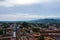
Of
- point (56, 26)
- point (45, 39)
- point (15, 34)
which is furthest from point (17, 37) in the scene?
point (56, 26)

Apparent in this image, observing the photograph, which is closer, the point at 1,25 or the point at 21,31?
the point at 21,31

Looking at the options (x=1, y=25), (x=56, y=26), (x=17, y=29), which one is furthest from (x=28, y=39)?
(x=56, y=26)

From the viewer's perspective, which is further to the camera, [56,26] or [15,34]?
[56,26]

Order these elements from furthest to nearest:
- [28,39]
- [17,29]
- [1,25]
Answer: [1,25] → [28,39] → [17,29]

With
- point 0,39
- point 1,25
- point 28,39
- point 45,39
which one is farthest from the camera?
point 1,25

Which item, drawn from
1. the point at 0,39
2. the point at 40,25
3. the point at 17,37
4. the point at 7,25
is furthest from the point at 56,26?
the point at 17,37

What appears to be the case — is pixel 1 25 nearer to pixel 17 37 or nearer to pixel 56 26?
pixel 56 26

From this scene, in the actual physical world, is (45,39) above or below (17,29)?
below

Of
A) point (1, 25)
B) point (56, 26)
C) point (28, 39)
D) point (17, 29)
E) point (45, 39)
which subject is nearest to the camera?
point (17, 29)

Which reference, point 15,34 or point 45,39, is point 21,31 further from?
point 45,39
